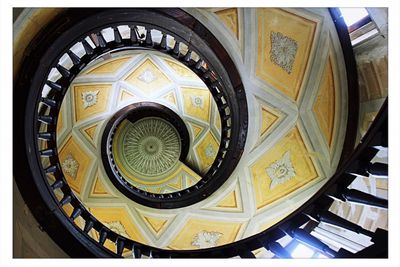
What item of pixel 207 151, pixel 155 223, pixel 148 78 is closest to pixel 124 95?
pixel 148 78

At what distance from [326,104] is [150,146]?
6437 millimetres

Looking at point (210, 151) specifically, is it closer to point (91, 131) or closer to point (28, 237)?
point (91, 131)

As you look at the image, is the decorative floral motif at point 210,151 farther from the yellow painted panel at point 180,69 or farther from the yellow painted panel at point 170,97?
the yellow painted panel at point 180,69

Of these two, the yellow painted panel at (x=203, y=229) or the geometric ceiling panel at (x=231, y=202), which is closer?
the geometric ceiling panel at (x=231, y=202)

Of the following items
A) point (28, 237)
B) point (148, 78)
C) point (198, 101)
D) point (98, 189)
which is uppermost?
point (148, 78)

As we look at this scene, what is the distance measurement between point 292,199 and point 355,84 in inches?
73.5

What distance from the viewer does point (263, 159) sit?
5.14 metres

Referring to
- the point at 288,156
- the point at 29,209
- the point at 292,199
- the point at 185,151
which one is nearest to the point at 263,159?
the point at 288,156

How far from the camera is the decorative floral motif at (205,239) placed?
620cm

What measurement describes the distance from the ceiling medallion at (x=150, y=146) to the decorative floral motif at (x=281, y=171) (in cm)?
505

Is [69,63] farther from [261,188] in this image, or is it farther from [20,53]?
[261,188]

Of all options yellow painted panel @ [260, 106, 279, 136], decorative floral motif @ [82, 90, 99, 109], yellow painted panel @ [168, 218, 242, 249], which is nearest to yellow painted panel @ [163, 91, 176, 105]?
decorative floral motif @ [82, 90, 99, 109]

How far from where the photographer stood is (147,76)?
808 cm

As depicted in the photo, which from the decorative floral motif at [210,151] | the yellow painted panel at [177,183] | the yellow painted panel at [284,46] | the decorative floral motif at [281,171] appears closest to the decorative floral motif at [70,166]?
the yellow painted panel at [177,183]
